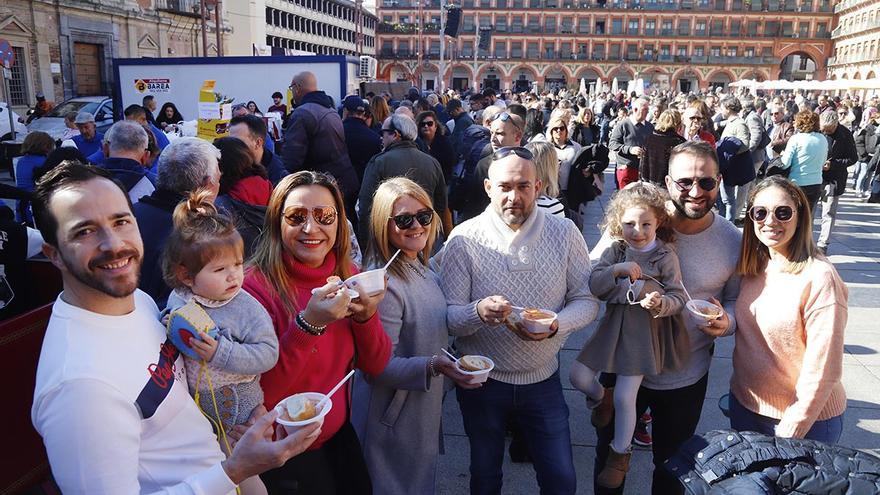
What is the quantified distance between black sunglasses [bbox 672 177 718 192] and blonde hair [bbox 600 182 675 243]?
0.10 metres

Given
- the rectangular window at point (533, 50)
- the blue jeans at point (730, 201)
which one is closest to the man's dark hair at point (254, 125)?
the blue jeans at point (730, 201)

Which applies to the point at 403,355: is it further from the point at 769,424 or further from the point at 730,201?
the point at 730,201

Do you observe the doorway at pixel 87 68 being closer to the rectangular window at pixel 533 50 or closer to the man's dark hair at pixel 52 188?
the man's dark hair at pixel 52 188

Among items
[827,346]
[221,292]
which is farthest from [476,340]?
[827,346]

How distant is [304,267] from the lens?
2.40 metres

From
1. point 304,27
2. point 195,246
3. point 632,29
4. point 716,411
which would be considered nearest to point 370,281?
point 195,246

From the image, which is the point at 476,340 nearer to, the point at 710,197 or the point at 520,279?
the point at 520,279

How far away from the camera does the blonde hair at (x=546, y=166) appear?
439 cm

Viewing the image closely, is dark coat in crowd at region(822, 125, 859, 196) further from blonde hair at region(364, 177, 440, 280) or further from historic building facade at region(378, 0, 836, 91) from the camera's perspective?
historic building facade at region(378, 0, 836, 91)

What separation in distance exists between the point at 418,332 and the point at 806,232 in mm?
1766

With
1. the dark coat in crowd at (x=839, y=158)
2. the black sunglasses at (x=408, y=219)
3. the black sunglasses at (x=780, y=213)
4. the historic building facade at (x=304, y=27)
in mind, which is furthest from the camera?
the historic building facade at (x=304, y=27)

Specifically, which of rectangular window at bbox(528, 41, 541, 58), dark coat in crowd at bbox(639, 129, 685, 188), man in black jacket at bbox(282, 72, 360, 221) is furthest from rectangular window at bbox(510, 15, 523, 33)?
man in black jacket at bbox(282, 72, 360, 221)

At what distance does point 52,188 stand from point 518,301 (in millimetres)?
1896

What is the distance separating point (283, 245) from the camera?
2387 mm
